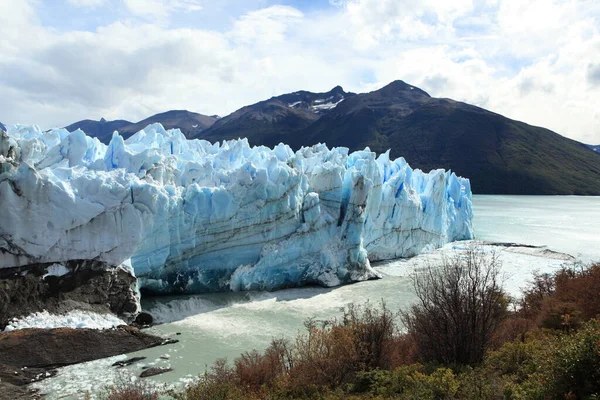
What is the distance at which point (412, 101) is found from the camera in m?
128

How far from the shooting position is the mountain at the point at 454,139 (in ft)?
285

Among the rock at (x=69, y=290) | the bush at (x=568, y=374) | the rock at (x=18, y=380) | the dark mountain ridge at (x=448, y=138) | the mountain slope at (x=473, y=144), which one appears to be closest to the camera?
the bush at (x=568, y=374)

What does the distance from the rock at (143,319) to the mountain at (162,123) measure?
434 feet

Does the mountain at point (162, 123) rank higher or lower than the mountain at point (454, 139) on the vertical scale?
higher

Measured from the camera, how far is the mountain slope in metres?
86.4

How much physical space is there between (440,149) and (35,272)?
3547 inches

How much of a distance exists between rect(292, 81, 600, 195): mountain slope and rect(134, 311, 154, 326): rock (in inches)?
3117

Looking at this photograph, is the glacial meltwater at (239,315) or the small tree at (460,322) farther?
the glacial meltwater at (239,315)

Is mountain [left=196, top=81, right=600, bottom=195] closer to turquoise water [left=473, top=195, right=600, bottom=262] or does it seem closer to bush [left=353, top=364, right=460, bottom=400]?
turquoise water [left=473, top=195, right=600, bottom=262]

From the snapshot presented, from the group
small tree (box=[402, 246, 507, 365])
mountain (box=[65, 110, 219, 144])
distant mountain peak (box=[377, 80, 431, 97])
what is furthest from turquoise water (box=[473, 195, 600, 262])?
mountain (box=[65, 110, 219, 144])

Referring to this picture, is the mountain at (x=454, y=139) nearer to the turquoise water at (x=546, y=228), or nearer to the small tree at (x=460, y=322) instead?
the turquoise water at (x=546, y=228)

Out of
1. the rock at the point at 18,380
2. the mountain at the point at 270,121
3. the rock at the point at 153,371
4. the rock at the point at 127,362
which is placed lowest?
the rock at the point at 153,371

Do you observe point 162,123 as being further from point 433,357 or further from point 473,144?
point 433,357

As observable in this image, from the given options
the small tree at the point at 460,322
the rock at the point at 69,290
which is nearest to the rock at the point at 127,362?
the rock at the point at 69,290
